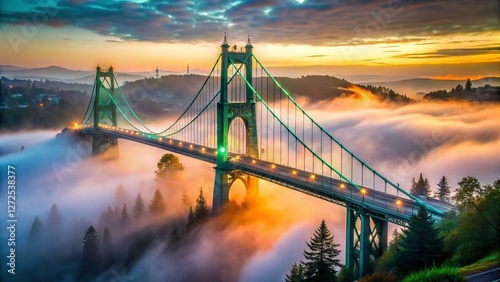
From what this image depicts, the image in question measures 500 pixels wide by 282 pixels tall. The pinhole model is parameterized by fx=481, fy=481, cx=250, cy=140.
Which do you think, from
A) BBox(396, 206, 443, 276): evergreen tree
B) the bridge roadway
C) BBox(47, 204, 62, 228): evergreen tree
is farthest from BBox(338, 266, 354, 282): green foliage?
BBox(47, 204, 62, 228): evergreen tree

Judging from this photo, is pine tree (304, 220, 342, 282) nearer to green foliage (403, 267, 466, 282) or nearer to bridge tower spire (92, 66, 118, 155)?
green foliage (403, 267, 466, 282)

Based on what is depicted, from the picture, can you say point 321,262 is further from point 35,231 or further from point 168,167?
point 168,167

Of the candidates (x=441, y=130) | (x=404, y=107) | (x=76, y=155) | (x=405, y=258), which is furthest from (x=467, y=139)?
(x=405, y=258)

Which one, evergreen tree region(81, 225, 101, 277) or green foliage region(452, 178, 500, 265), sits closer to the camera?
green foliage region(452, 178, 500, 265)

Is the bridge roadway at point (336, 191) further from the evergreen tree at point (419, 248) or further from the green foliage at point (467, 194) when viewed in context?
the evergreen tree at point (419, 248)

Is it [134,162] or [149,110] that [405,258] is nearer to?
[134,162]

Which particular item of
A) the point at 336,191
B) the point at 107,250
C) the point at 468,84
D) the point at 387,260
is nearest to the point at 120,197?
the point at 107,250

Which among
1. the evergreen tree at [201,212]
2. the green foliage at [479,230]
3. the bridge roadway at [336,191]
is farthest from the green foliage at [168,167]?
the green foliage at [479,230]
